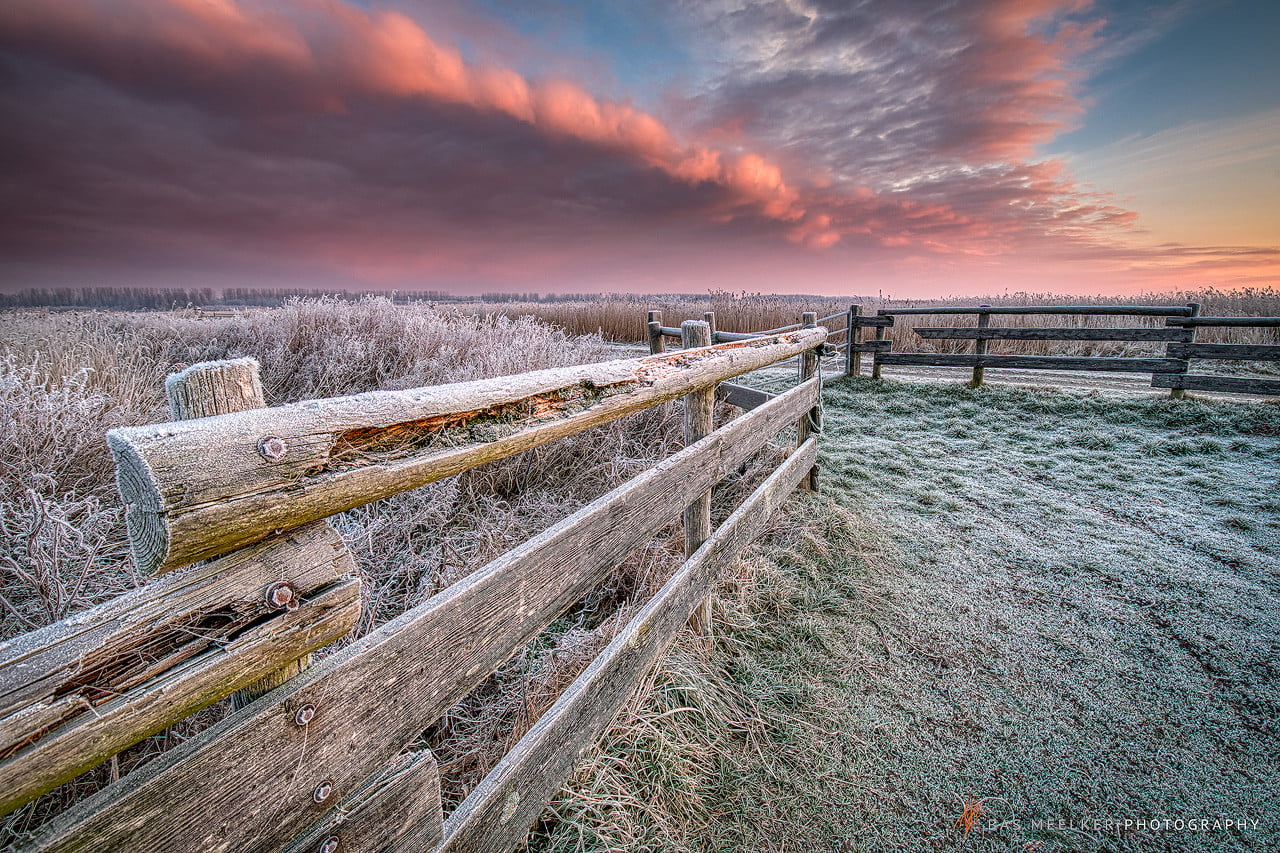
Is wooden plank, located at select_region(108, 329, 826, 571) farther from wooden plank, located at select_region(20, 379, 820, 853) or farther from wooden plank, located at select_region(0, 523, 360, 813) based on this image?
wooden plank, located at select_region(20, 379, 820, 853)

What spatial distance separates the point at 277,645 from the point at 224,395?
0.45m

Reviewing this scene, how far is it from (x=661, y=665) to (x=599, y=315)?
1894 cm

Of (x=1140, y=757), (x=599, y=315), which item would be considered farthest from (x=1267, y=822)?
(x=599, y=315)

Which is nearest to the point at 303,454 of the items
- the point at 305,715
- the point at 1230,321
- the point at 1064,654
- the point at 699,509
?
the point at 305,715

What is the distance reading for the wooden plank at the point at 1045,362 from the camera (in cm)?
775

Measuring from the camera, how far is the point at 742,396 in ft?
16.1

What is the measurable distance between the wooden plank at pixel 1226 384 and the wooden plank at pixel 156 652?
10.4 meters

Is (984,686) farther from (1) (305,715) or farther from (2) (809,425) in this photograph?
(1) (305,715)

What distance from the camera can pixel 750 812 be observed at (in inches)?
Result: 81.0

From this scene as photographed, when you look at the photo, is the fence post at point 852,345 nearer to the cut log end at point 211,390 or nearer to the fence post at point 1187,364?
the fence post at point 1187,364

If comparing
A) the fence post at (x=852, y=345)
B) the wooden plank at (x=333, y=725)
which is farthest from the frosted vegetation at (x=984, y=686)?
the fence post at (x=852, y=345)

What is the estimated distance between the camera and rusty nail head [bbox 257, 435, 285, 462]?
2.89 ft

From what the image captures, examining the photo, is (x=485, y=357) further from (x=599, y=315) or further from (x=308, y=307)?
(x=599, y=315)

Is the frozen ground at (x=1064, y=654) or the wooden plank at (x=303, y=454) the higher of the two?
the wooden plank at (x=303, y=454)
